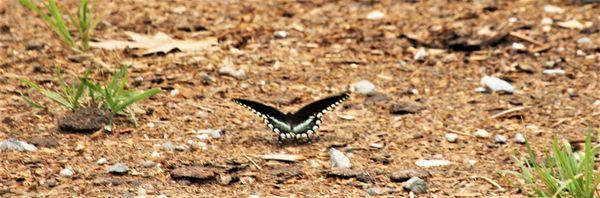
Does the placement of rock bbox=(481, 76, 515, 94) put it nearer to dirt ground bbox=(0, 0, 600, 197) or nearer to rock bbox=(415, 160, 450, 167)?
dirt ground bbox=(0, 0, 600, 197)

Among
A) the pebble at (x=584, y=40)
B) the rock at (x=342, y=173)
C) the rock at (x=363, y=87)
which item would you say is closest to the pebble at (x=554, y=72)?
the pebble at (x=584, y=40)

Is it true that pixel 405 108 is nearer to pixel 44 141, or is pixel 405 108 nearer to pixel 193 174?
pixel 193 174

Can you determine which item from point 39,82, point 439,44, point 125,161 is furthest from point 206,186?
point 439,44

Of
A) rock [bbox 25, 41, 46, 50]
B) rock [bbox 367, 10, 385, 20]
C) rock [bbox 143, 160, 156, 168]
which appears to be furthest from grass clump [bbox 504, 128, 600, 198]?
rock [bbox 25, 41, 46, 50]

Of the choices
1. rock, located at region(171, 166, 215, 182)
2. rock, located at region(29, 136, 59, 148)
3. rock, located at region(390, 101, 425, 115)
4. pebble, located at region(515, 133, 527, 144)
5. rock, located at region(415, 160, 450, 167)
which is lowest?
pebble, located at region(515, 133, 527, 144)

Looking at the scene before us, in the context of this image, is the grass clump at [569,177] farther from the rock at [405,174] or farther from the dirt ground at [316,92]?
the rock at [405,174]

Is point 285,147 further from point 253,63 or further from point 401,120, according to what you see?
point 253,63
